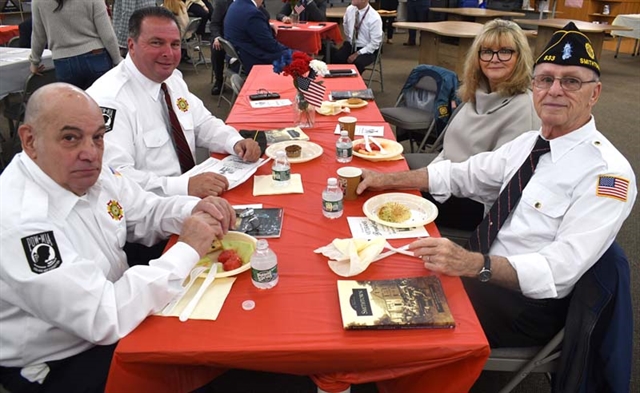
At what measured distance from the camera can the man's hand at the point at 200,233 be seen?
1.35 metres

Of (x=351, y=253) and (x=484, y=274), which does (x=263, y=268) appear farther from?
(x=484, y=274)

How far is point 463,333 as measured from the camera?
1113mm

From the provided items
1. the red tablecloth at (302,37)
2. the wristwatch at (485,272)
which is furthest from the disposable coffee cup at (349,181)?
the red tablecloth at (302,37)

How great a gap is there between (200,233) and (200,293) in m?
0.20

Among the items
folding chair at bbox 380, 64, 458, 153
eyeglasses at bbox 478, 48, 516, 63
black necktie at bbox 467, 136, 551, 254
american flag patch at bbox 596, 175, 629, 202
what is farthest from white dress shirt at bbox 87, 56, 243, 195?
folding chair at bbox 380, 64, 458, 153

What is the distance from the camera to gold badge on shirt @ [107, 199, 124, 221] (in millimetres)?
1484

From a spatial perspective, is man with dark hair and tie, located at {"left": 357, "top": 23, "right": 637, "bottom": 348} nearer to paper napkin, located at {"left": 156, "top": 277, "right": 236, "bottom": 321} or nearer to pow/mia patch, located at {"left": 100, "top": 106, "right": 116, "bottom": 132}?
paper napkin, located at {"left": 156, "top": 277, "right": 236, "bottom": 321}

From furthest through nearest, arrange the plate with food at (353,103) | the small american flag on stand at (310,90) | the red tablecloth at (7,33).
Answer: the red tablecloth at (7,33), the plate with food at (353,103), the small american flag on stand at (310,90)

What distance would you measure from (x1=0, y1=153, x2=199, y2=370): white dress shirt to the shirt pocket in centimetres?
110

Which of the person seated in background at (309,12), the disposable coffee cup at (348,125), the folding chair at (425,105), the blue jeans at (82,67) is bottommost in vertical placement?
the folding chair at (425,105)

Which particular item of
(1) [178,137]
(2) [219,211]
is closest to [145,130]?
(1) [178,137]

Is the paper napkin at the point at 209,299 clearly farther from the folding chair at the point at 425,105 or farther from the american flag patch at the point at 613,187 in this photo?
the folding chair at the point at 425,105

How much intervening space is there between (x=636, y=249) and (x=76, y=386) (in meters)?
3.26

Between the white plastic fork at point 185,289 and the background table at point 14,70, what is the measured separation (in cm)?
360
